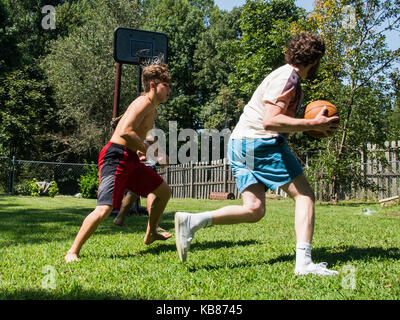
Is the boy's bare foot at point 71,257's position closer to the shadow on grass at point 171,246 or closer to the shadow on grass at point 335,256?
the shadow on grass at point 171,246

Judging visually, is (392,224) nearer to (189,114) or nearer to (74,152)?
(74,152)

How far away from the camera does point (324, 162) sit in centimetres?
1197

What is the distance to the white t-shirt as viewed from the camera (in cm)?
299

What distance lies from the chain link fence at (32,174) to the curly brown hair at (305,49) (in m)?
13.0

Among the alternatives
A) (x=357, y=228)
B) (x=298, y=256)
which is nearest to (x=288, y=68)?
(x=298, y=256)

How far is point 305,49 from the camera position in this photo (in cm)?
311

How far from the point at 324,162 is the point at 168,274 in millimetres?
9834

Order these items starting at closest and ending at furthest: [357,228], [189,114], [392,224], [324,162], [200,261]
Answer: [200,261] < [357,228] < [392,224] < [324,162] < [189,114]

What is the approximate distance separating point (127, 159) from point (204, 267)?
1252 mm

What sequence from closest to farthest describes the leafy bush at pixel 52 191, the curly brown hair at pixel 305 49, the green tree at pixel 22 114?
the curly brown hair at pixel 305 49 < the leafy bush at pixel 52 191 < the green tree at pixel 22 114

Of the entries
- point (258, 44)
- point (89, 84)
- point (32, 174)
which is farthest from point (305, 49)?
point (89, 84)

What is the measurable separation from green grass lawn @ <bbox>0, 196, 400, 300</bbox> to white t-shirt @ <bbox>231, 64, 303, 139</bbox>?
3.61 feet

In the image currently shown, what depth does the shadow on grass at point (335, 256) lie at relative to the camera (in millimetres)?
3320

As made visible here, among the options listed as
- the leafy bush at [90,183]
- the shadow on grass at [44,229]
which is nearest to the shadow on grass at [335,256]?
the shadow on grass at [44,229]
